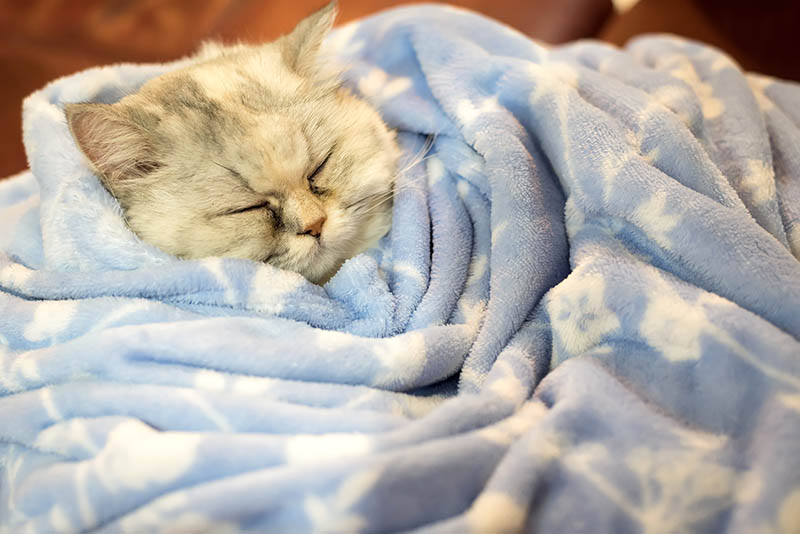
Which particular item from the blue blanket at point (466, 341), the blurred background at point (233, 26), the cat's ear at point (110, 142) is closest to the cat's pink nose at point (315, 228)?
the blue blanket at point (466, 341)

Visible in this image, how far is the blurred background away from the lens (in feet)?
5.67

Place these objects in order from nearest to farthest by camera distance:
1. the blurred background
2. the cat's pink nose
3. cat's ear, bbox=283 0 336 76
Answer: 1. the cat's pink nose
2. cat's ear, bbox=283 0 336 76
3. the blurred background

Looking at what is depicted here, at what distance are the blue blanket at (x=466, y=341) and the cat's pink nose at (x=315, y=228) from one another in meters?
0.11

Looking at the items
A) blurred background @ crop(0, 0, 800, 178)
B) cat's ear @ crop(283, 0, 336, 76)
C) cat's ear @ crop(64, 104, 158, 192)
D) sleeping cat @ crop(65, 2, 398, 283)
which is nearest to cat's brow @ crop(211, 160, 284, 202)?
sleeping cat @ crop(65, 2, 398, 283)

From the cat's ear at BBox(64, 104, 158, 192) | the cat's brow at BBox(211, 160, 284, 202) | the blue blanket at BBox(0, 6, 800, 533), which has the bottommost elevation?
the blue blanket at BBox(0, 6, 800, 533)

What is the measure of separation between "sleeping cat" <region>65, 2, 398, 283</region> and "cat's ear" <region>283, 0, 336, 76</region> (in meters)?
0.10

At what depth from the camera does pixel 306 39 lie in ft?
3.91

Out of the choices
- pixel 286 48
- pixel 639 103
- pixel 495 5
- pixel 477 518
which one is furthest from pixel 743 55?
pixel 477 518

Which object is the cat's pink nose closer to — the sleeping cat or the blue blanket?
the sleeping cat

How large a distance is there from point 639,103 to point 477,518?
Answer: 80cm

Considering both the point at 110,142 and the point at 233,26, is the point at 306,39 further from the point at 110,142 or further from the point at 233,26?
the point at 233,26

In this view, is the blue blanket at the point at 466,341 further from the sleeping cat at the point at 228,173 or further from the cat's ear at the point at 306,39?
the cat's ear at the point at 306,39

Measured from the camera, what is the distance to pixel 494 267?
39.4 inches

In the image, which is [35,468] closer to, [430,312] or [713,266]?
[430,312]
